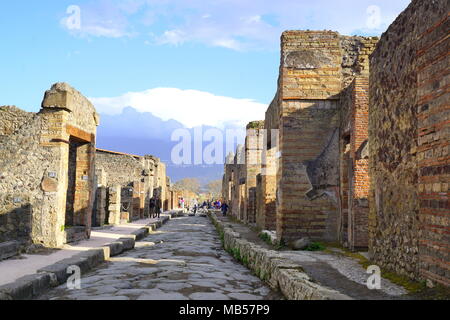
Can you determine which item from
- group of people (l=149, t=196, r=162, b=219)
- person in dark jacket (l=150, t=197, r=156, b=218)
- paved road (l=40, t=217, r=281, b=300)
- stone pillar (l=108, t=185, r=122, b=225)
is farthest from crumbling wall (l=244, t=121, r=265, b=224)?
paved road (l=40, t=217, r=281, b=300)

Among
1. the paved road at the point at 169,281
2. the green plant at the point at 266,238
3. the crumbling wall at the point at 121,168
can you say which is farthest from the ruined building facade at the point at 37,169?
the crumbling wall at the point at 121,168

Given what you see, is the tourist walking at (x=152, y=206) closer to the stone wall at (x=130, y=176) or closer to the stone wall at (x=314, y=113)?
the stone wall at (x=130, y=176)

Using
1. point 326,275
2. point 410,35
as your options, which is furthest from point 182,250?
point 410,35

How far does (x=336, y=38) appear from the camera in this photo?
8633mm

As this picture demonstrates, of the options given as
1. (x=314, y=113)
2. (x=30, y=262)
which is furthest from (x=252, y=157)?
(x=30, y=262)

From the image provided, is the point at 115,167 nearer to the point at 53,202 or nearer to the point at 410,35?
the point at 53,202

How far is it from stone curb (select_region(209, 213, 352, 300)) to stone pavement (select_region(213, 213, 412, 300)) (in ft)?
0.42

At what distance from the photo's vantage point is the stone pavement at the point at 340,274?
426cm

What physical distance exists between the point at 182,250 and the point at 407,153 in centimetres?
491

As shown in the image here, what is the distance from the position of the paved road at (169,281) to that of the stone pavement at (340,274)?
620 millimetres

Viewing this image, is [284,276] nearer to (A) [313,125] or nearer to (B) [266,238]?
(A) [313,125]

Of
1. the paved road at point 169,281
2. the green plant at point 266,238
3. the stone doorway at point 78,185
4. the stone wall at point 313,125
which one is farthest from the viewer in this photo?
the stone doorway at point 78,185

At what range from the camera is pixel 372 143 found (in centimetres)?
630

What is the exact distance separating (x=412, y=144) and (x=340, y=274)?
1744 mm
